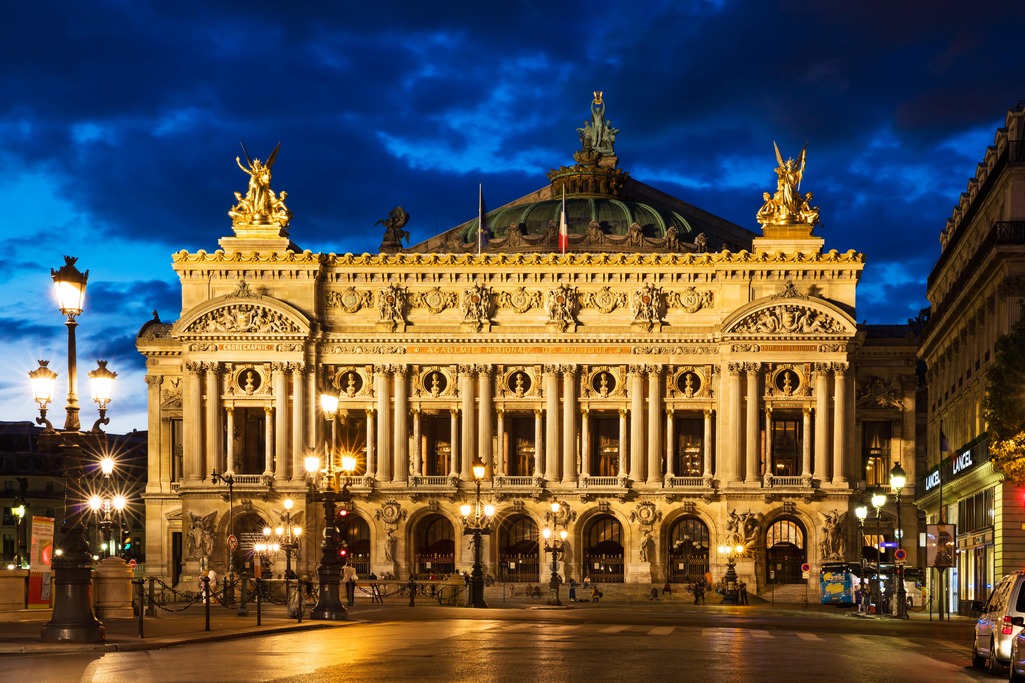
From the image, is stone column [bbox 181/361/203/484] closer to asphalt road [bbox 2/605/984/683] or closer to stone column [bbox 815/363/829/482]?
stone column [bbox 815/363/829/482]

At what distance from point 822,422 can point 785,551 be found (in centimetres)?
857

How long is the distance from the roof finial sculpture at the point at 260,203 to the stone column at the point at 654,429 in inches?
1045

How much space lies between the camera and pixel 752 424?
11006 cm

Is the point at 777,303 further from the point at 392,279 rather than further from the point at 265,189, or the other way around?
the point at 265,189

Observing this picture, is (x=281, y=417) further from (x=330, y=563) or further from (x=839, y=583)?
(x=330, y=563)

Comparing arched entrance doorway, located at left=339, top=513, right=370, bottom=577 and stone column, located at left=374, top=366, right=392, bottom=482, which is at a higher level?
stone column, located at left=374, top=366, right=392, bottom=482

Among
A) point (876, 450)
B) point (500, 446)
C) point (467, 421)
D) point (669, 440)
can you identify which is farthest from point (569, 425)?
point (876, 450)

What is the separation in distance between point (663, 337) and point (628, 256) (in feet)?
18.6

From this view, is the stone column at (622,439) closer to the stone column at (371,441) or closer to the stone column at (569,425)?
the stone column at (569,425)

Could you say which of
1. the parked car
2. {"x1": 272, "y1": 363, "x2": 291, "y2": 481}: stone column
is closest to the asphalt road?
the parked car

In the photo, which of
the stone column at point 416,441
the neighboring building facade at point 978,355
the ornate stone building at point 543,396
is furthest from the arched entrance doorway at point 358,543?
the neighboring building facade at point 978,355

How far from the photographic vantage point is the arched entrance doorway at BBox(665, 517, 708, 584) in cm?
11175

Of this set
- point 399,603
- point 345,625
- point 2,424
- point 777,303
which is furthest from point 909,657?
point 2,424

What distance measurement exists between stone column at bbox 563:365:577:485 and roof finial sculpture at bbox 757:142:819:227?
1619 centimetres
